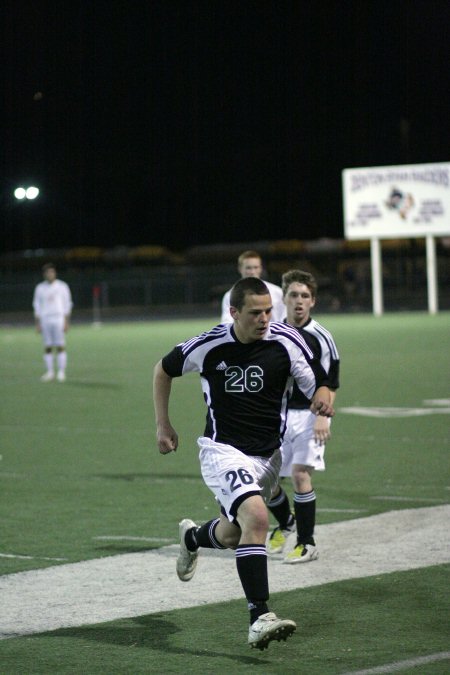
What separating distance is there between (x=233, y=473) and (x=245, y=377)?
1.79 feet

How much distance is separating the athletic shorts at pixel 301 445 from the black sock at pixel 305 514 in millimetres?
281

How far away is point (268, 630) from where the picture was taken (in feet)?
18.4

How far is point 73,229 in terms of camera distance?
94.4m

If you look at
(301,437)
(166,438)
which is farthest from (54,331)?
(166,438)

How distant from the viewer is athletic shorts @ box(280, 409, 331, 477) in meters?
8.20

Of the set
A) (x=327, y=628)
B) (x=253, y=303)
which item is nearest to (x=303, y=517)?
(x=327, y=628)

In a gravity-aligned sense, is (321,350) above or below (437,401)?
above

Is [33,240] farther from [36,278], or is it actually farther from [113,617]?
[113,617]

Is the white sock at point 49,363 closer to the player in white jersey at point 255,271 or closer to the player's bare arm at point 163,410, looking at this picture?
the player in white jersey at point 255,271

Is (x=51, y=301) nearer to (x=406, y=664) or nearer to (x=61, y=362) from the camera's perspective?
(x=61, y=362)

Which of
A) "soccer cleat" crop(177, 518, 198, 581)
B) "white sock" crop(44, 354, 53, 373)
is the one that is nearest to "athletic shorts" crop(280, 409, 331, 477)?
"soccer cleat" crop(177, 518, 198, 581)

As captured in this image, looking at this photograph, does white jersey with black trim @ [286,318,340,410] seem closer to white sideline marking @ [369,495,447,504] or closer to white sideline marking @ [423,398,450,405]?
white sideline marking @ [369,495,447,504]

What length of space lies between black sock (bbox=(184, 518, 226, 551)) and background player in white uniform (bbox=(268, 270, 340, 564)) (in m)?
1.32

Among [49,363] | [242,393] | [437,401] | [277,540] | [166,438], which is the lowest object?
[437,401]
